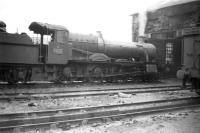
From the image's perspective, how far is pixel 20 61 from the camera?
36.6 feet

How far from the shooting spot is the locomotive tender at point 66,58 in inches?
435

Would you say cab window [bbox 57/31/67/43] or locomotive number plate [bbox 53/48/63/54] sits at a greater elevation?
cab window [bbox 57/31/67/43]

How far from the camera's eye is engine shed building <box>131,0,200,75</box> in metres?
21.4

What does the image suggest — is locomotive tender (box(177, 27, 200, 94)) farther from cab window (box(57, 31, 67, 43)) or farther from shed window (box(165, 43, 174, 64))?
shed window (box(165, 43, 174, 64))

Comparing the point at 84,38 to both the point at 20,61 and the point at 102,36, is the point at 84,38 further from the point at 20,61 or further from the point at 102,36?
the point at 20,61

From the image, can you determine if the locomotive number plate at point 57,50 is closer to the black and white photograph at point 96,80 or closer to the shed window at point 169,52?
the black and white photograph at point 96,80

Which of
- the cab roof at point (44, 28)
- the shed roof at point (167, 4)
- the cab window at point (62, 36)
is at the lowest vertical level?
the cab window at point (62, 36)

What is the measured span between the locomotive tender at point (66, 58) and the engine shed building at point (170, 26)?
3.62 m

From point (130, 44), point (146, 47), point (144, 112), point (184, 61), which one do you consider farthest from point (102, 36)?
point (144, 112)

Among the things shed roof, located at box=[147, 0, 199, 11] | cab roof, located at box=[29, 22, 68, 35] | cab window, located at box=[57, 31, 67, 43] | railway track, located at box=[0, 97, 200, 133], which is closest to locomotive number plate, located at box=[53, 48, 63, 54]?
cab window, located at box=[57, 31, 67, 43]

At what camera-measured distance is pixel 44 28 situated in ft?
41.5

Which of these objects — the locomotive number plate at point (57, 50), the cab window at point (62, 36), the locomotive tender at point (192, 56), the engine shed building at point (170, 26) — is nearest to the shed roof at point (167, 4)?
the engine shed building at point (170, 26)

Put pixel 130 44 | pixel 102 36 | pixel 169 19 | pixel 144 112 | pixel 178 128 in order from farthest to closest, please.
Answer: pixel 169 19 → pixel 130 44 → pixel 102 36 → pixel 144 112 → pixel 178 128

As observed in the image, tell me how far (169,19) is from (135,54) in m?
10.1
